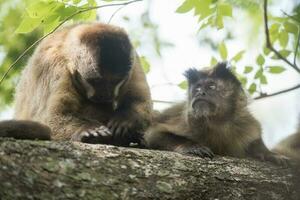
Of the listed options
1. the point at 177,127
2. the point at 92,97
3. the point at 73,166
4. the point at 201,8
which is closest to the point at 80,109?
the point at 92,97

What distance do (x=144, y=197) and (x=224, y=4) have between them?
8.23 feet

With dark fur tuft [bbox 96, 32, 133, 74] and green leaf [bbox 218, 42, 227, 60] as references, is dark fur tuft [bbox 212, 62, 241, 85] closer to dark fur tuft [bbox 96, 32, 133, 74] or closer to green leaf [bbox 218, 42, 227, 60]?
A: green leaf [bbox 218, 42, 227, 60]

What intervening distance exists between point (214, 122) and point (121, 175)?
2.49 meters

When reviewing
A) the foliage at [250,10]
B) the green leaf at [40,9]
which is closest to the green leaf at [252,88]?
the foliage at [250,10]

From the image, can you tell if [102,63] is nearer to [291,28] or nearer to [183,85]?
[183,85]

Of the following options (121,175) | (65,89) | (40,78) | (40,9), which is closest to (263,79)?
(65,89)

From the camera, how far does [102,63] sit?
→ 20.4ft

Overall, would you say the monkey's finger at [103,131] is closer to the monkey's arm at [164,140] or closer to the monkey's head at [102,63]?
the monkey's head at [102,63]

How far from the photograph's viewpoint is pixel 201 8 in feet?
18.1

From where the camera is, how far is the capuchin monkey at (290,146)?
667cm

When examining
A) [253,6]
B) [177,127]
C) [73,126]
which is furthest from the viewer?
[177,127]

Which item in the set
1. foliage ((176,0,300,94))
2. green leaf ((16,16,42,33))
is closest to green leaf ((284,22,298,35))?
foliage ((176,0,300,94))

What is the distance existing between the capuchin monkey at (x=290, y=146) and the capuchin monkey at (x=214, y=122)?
1.39ft

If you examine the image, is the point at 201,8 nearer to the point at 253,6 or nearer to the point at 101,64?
the point at 253,6
